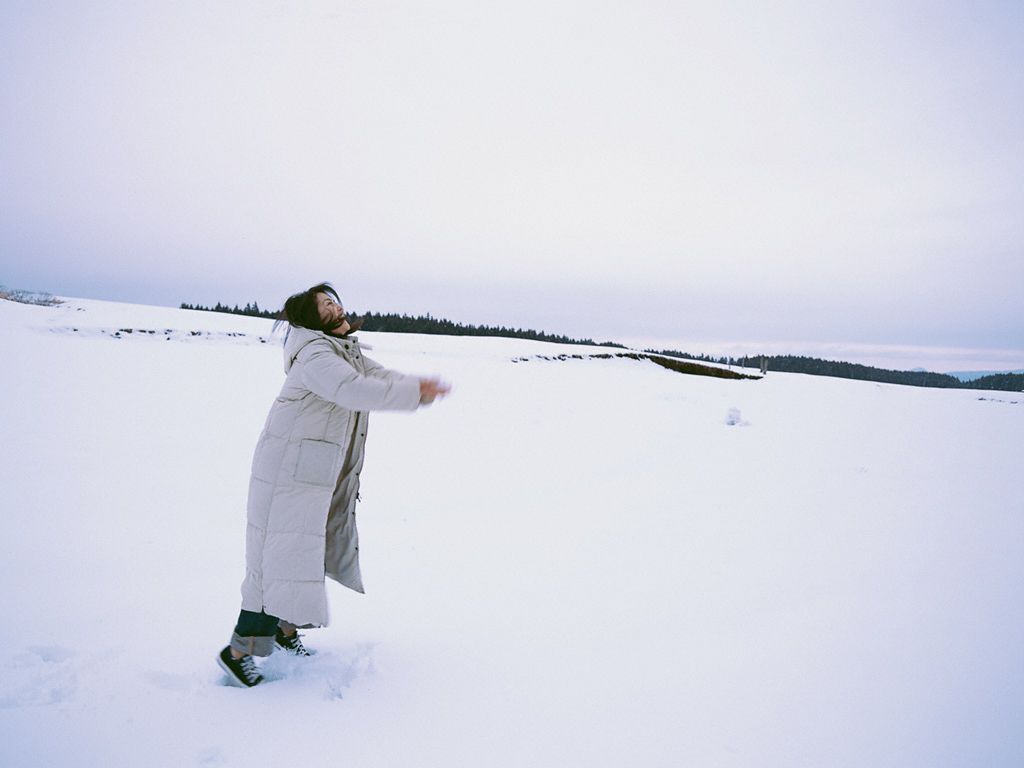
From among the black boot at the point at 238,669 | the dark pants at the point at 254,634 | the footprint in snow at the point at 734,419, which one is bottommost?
the black boot at the point at 238,669

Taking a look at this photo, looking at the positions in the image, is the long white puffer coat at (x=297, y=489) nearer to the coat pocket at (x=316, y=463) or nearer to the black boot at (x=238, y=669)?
the coat pocket at (x=316, y=463)

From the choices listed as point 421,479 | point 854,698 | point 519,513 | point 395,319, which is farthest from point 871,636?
point 395,319

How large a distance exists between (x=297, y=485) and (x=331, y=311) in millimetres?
889

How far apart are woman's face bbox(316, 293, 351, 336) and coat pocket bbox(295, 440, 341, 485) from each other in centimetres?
59

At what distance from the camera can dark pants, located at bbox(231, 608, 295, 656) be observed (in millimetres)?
2779

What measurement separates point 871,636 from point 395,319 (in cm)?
6225

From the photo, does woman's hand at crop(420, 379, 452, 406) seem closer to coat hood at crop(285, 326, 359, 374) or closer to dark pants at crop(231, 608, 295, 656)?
coat hood at crop(285, 326, 359, 374)

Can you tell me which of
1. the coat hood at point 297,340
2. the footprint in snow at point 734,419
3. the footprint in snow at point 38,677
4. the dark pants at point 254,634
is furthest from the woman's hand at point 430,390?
the footprint in snow at point 734,419

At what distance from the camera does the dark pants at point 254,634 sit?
2.78 m

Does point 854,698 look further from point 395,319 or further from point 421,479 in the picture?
point 395,319

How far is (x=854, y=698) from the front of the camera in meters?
3.01

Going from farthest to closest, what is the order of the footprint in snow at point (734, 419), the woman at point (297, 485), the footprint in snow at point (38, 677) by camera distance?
the footprint in snow at point (734, 419)
the woman at point (297, 485)
the footprint in snow at point (38, 677)

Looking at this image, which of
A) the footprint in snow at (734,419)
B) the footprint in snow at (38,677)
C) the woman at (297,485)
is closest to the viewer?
the footprint in snow at (38,677)

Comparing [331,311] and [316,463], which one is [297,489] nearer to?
[316,463]
